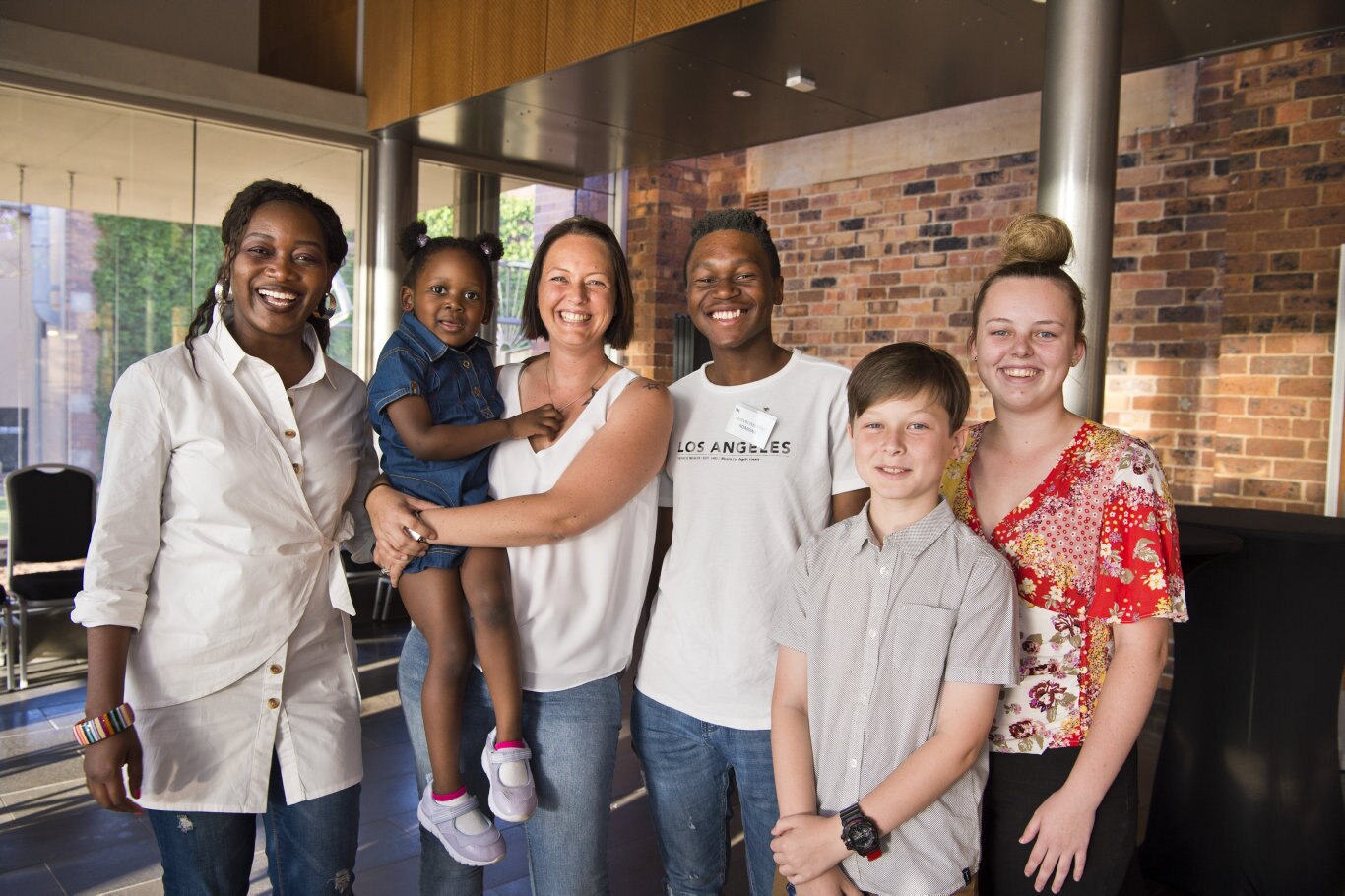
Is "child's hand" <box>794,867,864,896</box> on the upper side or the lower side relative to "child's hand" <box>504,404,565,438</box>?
lower

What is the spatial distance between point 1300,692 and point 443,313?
8.87 ft

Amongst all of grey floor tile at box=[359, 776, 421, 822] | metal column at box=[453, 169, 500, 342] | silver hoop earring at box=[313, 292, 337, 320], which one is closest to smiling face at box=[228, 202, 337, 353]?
silver hoop earring at box=[313, 292, 337, 320]

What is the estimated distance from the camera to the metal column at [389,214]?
590cm

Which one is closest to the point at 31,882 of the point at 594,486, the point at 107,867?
the point at 107,867

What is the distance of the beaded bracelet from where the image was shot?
5.38ft

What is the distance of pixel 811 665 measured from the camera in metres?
1.66

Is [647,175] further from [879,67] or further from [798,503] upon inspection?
[798,503]

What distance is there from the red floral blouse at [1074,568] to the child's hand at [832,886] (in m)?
0.32

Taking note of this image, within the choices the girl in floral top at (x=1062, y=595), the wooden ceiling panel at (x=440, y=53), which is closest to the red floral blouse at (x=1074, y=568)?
the girl in floral top at (x=1062, y=595)

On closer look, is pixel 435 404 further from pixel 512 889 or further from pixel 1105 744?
pixel 512 889

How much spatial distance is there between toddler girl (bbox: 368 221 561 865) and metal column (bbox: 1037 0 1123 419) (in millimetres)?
1724

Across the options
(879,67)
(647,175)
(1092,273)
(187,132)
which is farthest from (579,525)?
(647,175)

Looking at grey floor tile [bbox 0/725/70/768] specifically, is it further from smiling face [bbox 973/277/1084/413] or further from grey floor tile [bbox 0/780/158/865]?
smiling face [bbox 973/277/1084/413]

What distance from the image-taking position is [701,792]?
1.89m
